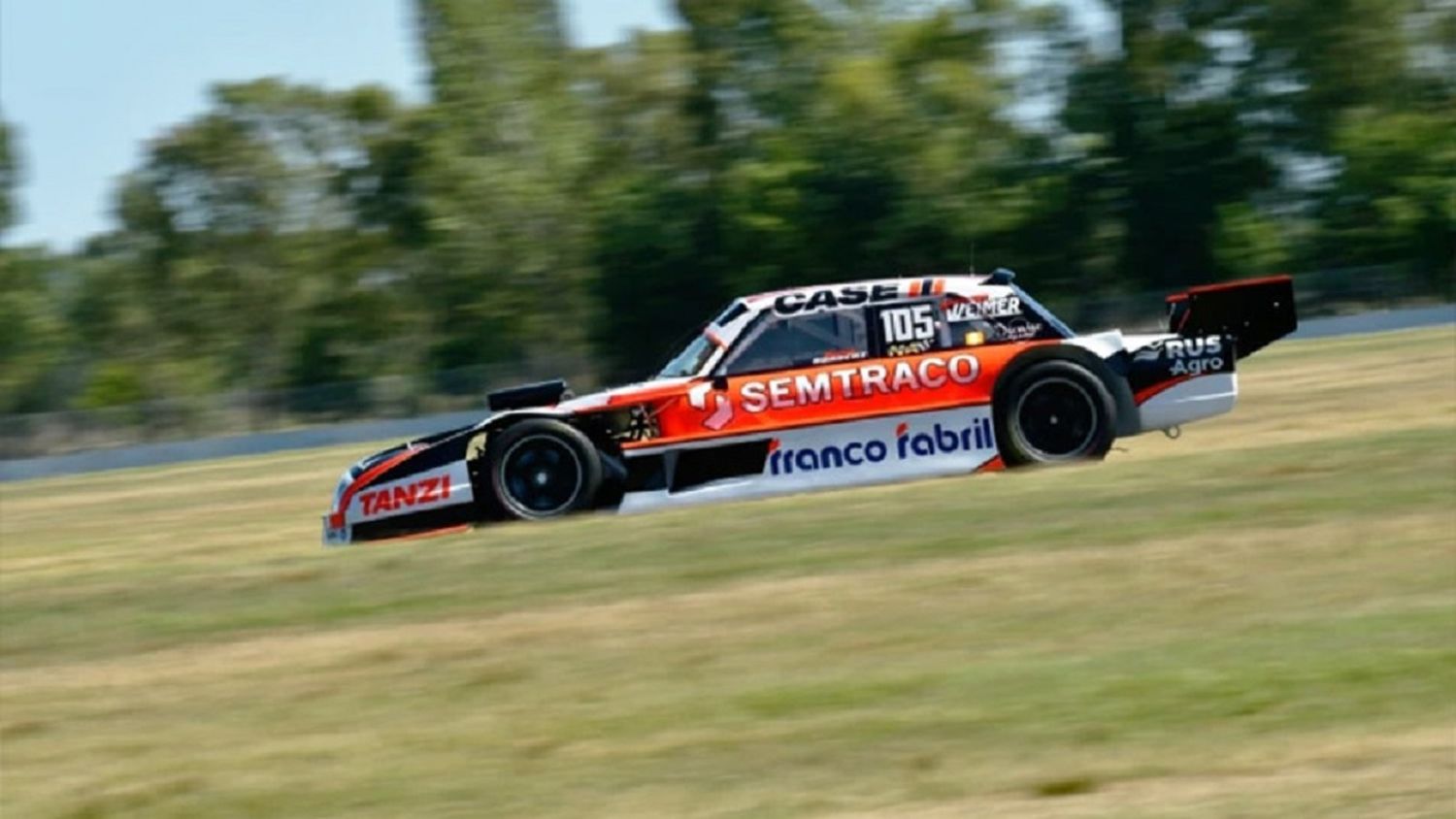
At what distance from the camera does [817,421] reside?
524 inches

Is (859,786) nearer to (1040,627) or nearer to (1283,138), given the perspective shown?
(1040,627)

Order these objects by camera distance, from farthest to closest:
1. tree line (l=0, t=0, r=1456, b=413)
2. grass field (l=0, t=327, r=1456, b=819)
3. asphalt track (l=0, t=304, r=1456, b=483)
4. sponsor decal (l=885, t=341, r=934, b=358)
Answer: tree line (l=0, t=0, r=1456, b=413), asphalt track (l=0, t=304, r=1456, b=483), sponsor decal (l=885, t=341, r=934, b=358), grass field (l=0, t=327, r=1456, b=819)

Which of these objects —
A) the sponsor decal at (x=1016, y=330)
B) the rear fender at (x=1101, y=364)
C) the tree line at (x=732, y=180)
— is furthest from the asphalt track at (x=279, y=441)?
the sponsor decal at (x=1016, y=330)

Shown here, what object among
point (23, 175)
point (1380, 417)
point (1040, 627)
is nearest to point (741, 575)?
point (1040, 627)

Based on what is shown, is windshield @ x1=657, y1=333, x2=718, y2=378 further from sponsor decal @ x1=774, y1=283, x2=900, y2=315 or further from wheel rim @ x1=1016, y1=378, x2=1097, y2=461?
wheel rim @ x1=1016, y1=378, x2=1097, y2=461

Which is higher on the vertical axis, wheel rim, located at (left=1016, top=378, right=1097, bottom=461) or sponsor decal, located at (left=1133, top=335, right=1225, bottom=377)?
sponsor decal, located at (left=1133, top=335, right=1225, bottom=377)

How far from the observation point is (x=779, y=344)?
13.6 meters

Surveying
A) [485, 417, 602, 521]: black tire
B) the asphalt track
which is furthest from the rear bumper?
the asphalt track

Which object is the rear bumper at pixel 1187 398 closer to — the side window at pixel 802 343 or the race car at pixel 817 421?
the race car at pixel 817 421

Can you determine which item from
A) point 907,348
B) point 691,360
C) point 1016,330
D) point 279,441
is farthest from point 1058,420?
point 279,441

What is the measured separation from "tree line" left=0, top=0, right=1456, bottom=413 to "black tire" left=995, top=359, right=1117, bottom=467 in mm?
38575

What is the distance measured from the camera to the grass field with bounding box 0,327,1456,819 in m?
6.55

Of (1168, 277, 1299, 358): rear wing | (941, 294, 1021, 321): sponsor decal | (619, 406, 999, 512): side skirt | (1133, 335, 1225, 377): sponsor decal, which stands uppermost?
(941, 294, 1021, 321): sponsor decal

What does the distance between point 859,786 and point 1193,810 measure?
104cm
